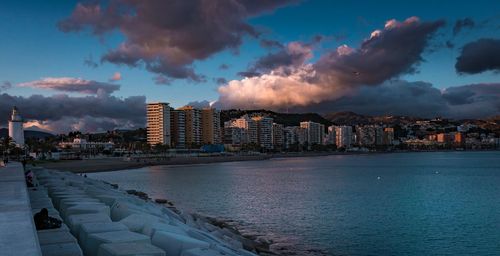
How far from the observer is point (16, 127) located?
9544cm

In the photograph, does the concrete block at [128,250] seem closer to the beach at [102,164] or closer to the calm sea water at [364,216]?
the calm sea water at [364,216]

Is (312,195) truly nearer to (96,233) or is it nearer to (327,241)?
(327,241)

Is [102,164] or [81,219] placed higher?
[81,219]

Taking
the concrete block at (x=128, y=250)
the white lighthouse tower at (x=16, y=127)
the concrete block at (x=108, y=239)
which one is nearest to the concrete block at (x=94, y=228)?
the concrete block at (x=108, y=239)

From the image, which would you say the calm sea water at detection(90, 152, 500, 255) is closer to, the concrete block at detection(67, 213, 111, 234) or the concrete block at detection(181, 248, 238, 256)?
the concrete block at detection(67, 213, 111, 234)

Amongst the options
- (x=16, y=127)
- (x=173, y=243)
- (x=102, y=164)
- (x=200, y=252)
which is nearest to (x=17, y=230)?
(x=173, y=243)

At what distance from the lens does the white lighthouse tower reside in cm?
9343

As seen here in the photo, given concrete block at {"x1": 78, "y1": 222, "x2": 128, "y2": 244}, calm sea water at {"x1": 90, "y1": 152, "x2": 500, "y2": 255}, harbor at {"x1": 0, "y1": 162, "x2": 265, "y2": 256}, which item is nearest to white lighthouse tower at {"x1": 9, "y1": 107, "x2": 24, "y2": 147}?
calm sea water at {"x1": 90, "y1": 152, "x2": 500, "y2": 255}

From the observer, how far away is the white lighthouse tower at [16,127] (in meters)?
93.4

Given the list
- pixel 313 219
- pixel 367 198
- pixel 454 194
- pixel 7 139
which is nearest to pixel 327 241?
pixel 313 219

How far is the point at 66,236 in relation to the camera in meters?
9.95

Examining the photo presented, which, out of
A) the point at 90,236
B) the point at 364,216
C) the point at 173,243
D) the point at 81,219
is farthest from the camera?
the point at 364,216

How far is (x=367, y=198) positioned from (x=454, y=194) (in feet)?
31.9

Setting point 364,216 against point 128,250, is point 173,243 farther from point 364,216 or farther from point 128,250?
point 364,216
